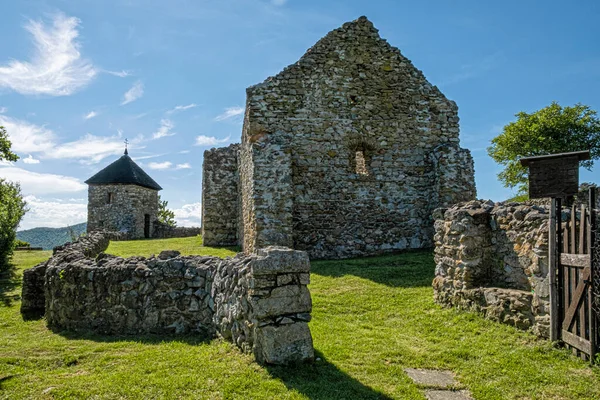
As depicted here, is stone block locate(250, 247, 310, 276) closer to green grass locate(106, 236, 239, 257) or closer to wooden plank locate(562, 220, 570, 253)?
wooden plank locate(562, 220, 570, 253)

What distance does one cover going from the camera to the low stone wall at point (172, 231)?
30.8m

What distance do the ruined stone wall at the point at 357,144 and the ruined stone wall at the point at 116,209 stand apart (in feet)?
73.6

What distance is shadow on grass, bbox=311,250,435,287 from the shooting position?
925 cm

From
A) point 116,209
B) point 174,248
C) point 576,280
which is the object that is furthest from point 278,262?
point 116,209

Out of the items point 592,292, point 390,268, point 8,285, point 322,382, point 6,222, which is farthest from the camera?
point 6,222

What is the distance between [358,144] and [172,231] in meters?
23.8

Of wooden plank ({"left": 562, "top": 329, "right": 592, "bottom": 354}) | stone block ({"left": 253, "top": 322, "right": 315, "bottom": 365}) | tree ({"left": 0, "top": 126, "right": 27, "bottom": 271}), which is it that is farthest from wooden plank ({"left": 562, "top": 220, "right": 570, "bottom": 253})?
tree ({"left": 0, "top": 126, "right": 27, "bottom": 271})

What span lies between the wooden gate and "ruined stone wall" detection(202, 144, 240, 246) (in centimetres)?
1482

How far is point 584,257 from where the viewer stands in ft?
16.1

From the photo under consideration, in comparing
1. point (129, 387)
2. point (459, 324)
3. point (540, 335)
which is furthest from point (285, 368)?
point (540, 335)

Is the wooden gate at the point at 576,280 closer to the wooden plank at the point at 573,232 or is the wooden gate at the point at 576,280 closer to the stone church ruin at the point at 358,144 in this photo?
the wooden plank at the point at 573,232

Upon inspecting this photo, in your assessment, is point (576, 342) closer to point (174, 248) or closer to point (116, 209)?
point (174, 248)

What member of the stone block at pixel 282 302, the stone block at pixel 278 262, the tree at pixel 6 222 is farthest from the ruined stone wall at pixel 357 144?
the tree at pixel 6 222

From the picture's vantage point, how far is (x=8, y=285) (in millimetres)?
13156
